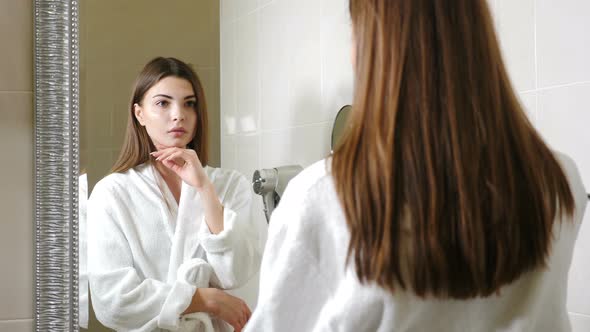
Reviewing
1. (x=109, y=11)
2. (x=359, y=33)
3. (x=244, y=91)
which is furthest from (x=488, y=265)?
(x=109, y=11)

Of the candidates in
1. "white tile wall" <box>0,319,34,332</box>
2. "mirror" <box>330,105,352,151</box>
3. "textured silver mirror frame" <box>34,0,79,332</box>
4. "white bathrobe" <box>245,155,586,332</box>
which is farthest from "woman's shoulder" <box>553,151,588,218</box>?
"white tile wall" <box>0,319,34,332</box>

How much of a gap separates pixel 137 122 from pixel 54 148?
0.23 meters

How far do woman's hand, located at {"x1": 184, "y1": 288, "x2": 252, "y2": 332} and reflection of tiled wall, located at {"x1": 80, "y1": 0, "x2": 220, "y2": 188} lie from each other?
0.20 m

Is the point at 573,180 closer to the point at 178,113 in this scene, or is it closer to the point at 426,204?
the point at 426,204

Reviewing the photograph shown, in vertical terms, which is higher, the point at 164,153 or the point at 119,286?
the point at 164,153

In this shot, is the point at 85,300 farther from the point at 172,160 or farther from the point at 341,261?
the point at 341,261

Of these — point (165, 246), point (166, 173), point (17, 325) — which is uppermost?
point (166, 173)

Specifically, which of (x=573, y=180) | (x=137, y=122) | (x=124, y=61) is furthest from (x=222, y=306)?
(x=573, y=180)

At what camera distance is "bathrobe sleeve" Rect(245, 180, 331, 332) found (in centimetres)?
64

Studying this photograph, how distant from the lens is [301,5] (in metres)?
1.00

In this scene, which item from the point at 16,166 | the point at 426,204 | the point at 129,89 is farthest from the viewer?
the point at 16,166

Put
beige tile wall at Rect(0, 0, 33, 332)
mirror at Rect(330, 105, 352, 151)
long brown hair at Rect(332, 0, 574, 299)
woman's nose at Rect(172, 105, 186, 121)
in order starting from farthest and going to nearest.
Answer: beige tile wall at Rect(0, 0, 33, 332)
woman's nose at Rect(172, 105, 186, 121)
mirror at Rect(330, 105, 352, 151)
long brown hair at Rect(332, 0, 574, 299)

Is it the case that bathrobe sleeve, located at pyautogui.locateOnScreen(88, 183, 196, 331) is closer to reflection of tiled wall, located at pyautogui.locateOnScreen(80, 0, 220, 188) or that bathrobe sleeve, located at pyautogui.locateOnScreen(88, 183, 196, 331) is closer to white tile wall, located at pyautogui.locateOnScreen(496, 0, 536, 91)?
reflection of tiled wall, located at pyautogui.locateOnScreen(80, 0, 220, 188)

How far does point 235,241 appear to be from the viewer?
100 cm
